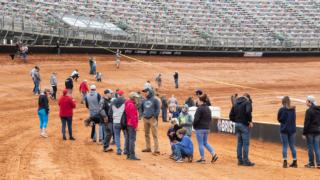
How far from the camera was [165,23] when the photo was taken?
56.0 meters

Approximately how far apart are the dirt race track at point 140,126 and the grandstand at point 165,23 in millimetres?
2140

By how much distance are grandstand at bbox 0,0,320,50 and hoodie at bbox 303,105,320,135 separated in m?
30.4

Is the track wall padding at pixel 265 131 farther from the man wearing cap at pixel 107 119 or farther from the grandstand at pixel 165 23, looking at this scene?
the grandstand at pixel 165 23

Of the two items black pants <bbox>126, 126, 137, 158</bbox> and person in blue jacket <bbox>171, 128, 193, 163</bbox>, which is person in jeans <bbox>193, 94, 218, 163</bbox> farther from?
black pants <bbox>126, 126, 137, 158</bbox>

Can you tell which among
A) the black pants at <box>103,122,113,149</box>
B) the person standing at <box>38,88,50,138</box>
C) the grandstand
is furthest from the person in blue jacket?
the grandstand

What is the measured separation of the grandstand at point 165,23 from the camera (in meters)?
44.2

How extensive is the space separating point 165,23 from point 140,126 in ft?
110

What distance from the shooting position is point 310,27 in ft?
216

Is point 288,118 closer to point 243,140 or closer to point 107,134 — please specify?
point 243,140

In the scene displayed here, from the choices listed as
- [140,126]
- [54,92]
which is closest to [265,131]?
[140,126]

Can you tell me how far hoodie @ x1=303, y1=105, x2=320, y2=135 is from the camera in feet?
42.8

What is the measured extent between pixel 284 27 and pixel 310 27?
3.77 m

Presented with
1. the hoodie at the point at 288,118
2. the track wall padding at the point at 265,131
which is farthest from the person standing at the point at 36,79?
the hoodie at the point at 288,118

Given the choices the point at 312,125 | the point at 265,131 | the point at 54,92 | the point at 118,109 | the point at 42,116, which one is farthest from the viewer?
the point at 54,92
